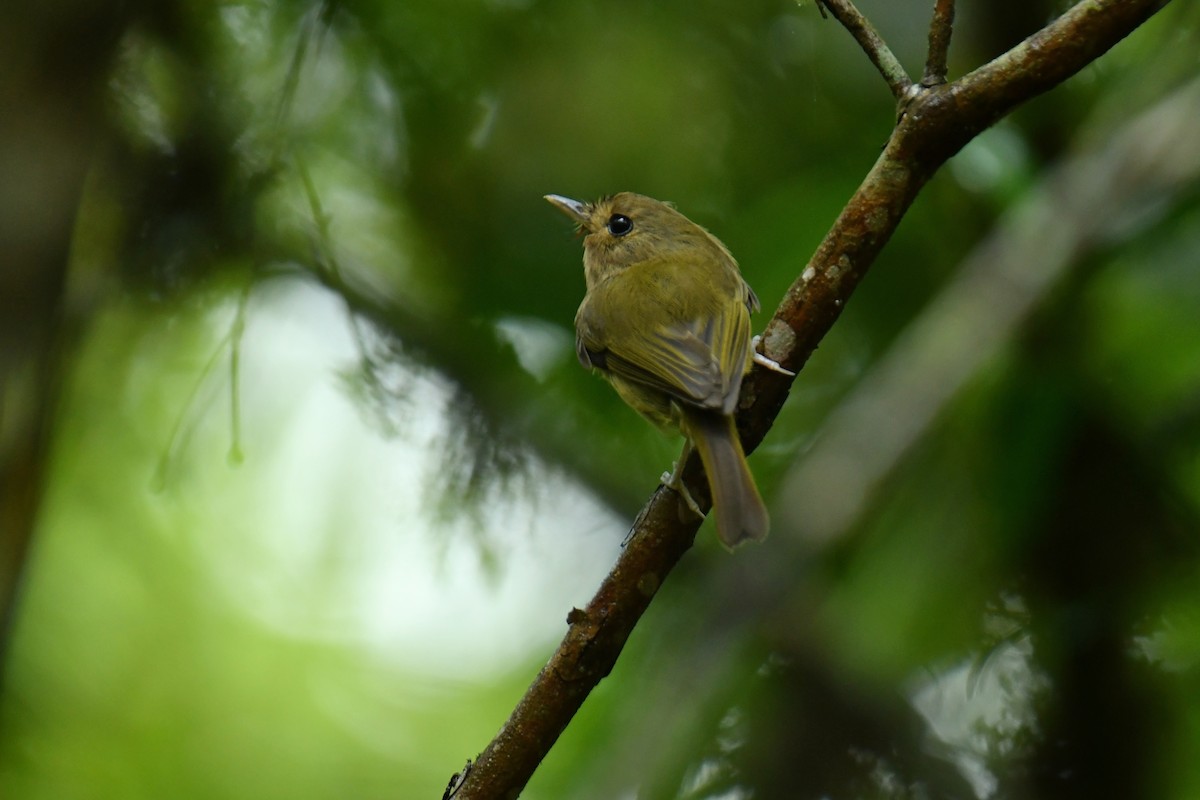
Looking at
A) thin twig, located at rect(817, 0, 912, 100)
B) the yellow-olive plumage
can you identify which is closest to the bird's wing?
the yellow-olive plumage

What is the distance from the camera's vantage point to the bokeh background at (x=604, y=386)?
305 centimetres

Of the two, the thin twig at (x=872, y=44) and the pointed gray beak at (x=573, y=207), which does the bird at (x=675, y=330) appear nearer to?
the pointed gray beak at (x=573, y=207)

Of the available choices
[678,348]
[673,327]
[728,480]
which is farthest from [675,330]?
[728,480]

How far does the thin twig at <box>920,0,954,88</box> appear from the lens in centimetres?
216

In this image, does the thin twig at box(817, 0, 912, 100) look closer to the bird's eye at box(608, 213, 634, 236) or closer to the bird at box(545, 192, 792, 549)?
the bird at box(545, 192, 792, 549)

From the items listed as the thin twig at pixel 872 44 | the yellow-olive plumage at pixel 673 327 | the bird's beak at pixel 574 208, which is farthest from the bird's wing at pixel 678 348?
the thin twig at pixel 872 44

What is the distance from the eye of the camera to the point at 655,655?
11.5 ft

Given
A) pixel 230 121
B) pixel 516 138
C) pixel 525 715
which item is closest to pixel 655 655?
pixel 525 715

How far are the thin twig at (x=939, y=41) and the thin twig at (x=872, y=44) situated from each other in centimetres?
6

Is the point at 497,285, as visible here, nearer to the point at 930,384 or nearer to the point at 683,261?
the point at 683,261

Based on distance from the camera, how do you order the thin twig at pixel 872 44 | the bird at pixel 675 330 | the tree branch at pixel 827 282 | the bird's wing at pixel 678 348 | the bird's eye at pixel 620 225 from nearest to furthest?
the tree branch at pixel 827 282
the thin twig at pixel 872 44
the bird at pixel 675 330
the bird's wing at pixel 678 348
the bird's eye at pixel 620 225

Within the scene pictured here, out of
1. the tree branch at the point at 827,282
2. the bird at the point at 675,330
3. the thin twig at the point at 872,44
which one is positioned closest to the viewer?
the tree branch at the point at 827,282

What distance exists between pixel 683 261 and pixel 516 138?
0.98 m

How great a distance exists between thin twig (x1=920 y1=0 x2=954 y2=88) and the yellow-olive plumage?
682mm
